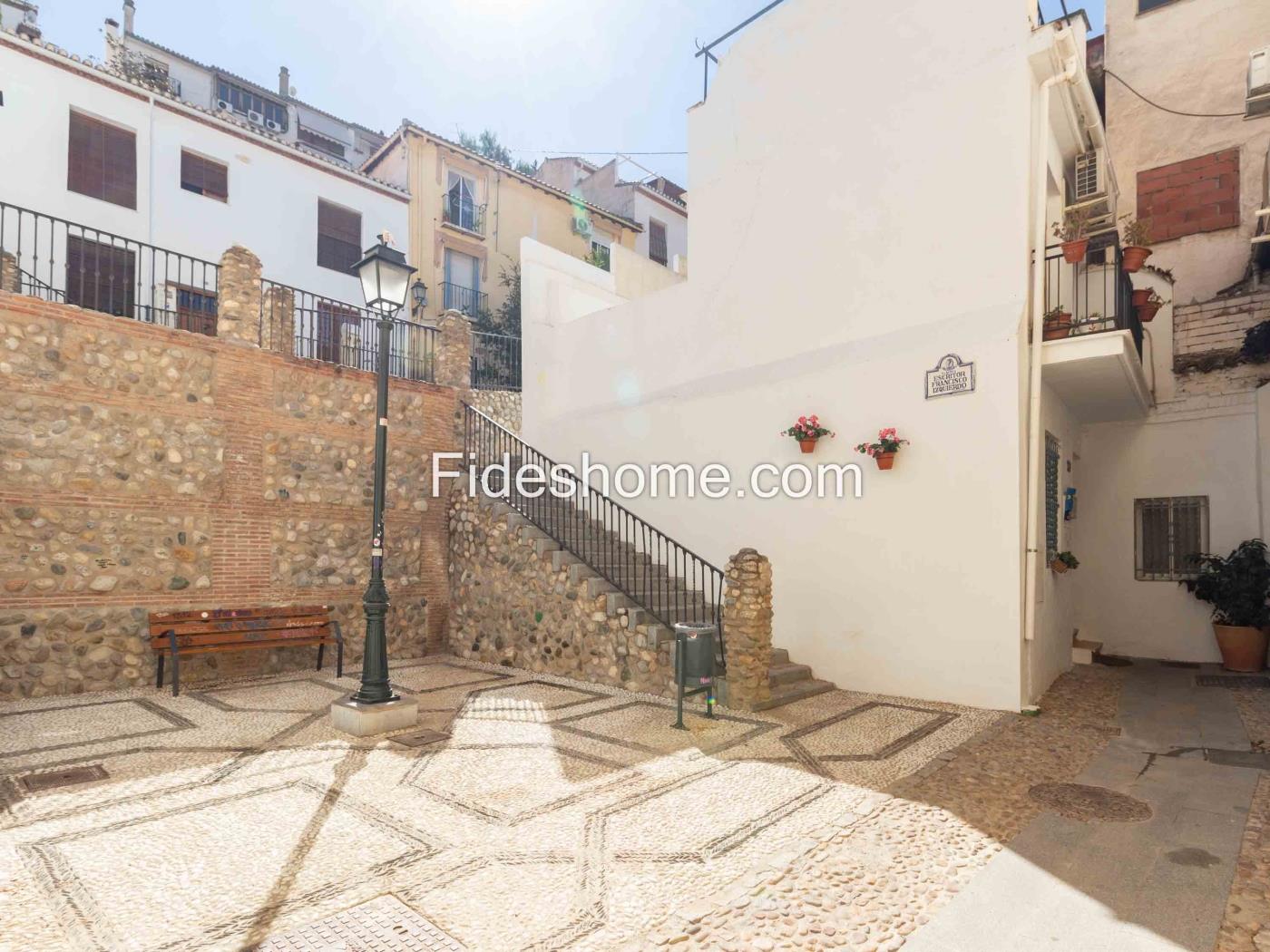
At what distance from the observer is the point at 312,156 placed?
1617 cm

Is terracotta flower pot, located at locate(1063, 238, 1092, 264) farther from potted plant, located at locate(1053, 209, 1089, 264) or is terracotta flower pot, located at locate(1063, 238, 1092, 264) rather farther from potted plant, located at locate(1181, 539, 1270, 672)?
potted plant, located at locate(1181, 539, 1270, 672)

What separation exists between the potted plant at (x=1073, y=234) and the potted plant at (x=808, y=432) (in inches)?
109

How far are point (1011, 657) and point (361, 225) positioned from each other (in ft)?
52.7

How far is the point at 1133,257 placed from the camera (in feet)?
25.5

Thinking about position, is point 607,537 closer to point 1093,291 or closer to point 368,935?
point 1093,291

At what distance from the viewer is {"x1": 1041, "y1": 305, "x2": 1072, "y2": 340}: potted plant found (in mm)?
7188

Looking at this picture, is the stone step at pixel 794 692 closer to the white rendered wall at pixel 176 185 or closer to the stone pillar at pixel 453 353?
the stone pillar at pixel 453 353

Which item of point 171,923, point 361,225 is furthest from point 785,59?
point 361,225

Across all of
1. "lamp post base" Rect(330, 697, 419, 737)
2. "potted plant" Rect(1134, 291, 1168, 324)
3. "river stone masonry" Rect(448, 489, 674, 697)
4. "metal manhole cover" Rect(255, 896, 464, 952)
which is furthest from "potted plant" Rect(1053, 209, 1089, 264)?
"metal manhole cover" Rect(255, 896, 464, 952)

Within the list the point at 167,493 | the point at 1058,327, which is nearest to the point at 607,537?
the point at 167,493

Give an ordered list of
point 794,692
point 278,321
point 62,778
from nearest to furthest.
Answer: point 62,778
point 794,692
point 278,321

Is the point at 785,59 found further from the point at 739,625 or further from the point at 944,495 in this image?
the point at 739,625

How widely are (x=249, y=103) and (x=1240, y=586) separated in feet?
81.4

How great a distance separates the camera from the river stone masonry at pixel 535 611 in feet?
25.6
